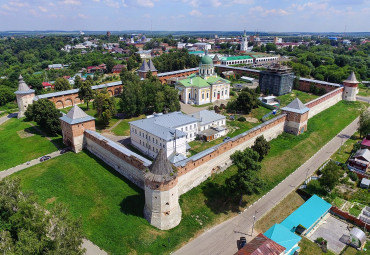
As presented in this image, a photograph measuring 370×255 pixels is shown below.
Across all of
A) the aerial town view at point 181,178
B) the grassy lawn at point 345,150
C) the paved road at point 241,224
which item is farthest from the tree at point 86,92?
the grassy lawn at point 345,150

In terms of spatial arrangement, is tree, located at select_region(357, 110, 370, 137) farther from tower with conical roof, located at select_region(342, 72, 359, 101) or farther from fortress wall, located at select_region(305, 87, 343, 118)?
tower with conical roof, located at select_region(342, 72, 359, 101)

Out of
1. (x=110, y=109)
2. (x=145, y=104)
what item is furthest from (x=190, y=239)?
(x=145, y=104)

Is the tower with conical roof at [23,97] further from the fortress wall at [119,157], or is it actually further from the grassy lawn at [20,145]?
the fortress wall at [119,157]

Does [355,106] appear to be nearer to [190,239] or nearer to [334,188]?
[334,188]

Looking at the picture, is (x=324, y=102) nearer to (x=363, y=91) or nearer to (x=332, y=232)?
(x=363, y=91)

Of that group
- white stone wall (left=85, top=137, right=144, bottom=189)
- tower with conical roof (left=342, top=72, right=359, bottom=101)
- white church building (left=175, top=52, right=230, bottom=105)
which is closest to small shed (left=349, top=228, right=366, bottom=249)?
white stone wall (left=85, top=137, right=144, bottom=189)

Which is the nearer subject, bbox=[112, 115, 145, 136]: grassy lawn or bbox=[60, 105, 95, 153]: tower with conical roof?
bbox=[60, 105, 95, 153]: tower with conical roof
